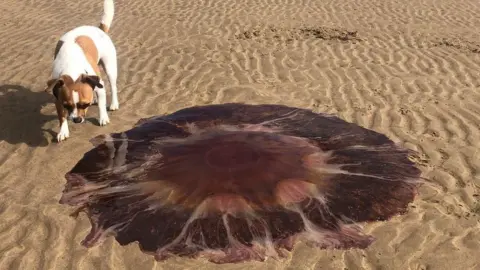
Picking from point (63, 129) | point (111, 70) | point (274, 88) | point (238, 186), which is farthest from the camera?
point (274, 88)

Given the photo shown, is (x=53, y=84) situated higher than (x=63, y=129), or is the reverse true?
(x=53, y=84)

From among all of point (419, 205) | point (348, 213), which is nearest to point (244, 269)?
point (348, 213)

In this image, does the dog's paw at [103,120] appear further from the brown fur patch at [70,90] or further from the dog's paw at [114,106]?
the brown fur patch at [70,90]

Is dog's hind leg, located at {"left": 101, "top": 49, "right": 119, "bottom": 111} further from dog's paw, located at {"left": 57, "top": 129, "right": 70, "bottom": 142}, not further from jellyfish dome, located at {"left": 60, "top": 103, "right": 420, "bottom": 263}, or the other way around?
dog's paw, located at {"left": 57, "top": 129, "right": 70, "bottom": 142}

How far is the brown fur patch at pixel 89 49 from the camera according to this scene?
6.18 metres

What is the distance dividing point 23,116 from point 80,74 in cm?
189

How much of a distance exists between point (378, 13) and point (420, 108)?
790cm

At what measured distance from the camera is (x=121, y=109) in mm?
7180

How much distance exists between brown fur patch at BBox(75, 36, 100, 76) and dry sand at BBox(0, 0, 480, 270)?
2.88 ft

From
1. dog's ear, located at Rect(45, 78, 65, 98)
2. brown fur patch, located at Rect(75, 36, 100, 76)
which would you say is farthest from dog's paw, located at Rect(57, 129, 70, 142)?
brown fur patch, located at Rect(75, 36, 100, 76)

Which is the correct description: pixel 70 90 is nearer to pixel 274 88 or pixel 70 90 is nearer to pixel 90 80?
pixel 90 80

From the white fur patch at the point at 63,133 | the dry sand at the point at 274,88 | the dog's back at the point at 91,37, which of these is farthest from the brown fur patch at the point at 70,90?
the dog's back at the point at 91,37

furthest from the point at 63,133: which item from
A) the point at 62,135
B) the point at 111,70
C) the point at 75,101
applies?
the point at 111,70

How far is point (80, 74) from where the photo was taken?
5.61 meters
